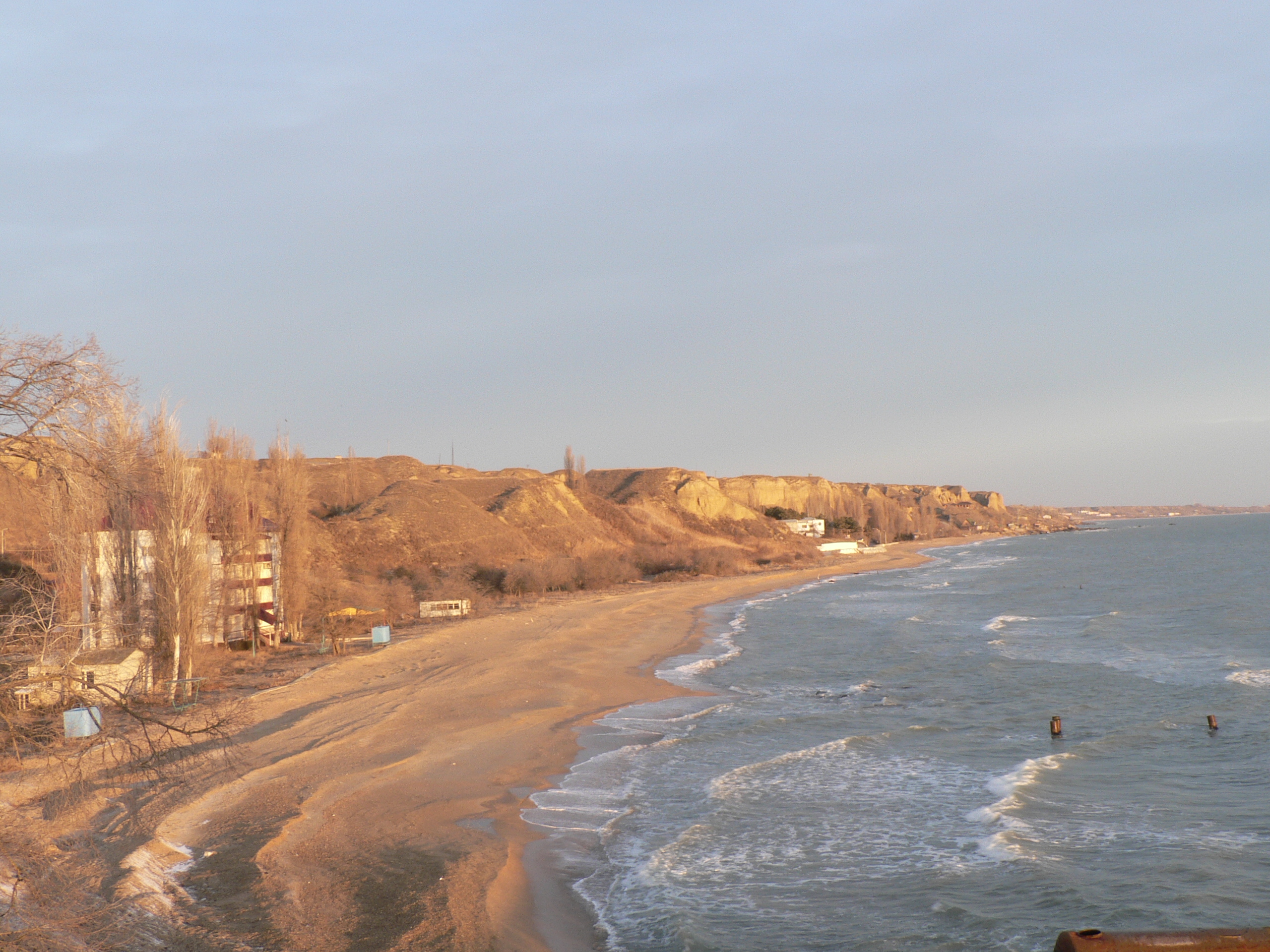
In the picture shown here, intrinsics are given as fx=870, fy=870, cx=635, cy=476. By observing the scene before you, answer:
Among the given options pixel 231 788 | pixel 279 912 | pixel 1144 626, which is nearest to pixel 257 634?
pixel 231 788

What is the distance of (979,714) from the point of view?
22156mm

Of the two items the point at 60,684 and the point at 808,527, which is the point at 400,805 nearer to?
the point at 60,684

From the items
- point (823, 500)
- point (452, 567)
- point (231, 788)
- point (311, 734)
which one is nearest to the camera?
point (231, 788)

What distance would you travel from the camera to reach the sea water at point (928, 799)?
10.6 meters

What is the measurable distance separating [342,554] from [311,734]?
137 feet

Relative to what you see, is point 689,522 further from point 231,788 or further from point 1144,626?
point 231,788

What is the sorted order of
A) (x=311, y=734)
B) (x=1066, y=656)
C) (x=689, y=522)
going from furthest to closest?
(x=689, y=522) → (x=1066, y=656) → (x=311, y=734)

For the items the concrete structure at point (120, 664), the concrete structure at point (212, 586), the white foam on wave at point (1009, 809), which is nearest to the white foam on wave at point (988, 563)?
the concrete structure at point (212, 586)

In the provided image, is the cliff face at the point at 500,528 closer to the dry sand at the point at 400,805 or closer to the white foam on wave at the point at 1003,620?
the dry sand at the point at 400,805

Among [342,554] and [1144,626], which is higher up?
[342,554]

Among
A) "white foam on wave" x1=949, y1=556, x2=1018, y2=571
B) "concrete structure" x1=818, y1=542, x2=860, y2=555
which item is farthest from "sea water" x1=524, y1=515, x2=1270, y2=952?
"concrete structure" x1=818, y1=542, x2=860, y2=555

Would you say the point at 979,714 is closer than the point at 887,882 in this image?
No

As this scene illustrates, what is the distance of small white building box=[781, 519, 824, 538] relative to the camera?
127 meters

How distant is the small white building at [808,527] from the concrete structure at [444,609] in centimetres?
8723
